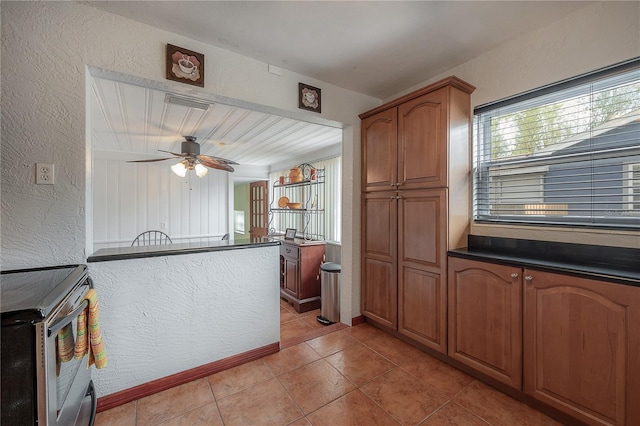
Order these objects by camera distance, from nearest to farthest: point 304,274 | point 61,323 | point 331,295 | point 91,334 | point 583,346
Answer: point 61,323, point 91,334, point 583,346, point 331,295, point 304,274

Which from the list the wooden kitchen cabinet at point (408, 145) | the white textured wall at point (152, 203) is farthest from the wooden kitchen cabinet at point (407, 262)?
the white textured wall at point (152, 203)

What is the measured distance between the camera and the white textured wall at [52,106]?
139 cm

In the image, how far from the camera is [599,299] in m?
1.32

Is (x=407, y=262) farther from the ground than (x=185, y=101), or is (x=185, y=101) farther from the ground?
(x=185, y=101)

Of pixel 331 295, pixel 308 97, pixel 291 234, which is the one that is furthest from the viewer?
pixel 291 234

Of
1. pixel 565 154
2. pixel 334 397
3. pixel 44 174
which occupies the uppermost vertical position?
pixel 565 154

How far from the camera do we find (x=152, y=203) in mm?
4590

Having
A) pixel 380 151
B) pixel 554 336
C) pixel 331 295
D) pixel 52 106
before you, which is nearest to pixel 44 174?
pixel 52 106

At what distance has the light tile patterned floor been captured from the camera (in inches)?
59.7

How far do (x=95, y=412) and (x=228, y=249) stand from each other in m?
1.16

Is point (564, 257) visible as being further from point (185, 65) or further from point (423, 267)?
point (185, 65)

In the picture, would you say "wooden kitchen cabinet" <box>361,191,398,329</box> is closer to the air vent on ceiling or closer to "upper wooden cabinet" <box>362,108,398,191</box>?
"upper wooden cabinet" <box>362,108,398,191</box>

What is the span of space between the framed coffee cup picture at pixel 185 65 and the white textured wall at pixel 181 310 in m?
1.21

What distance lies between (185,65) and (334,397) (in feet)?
7.86
